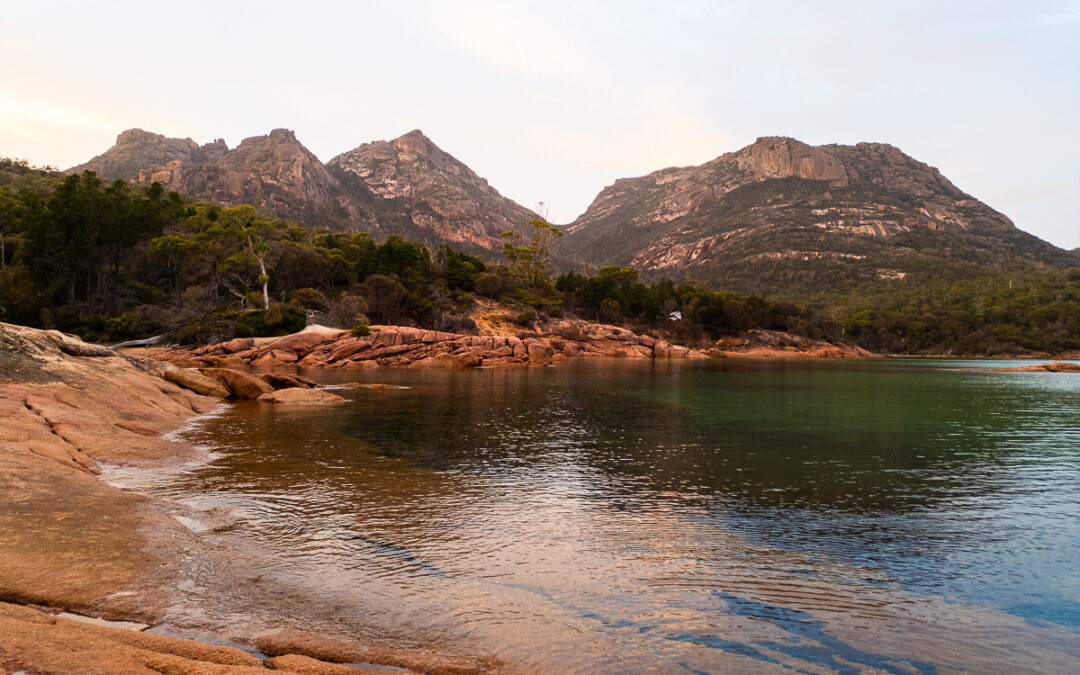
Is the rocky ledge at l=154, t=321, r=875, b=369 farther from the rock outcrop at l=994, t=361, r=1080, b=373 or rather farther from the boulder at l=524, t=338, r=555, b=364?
the rock outcrop at l=994, t=361, r=1080, b=373

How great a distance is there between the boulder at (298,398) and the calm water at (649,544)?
6.16 meters

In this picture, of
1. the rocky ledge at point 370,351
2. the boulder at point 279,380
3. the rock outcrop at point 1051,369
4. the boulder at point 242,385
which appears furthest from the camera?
the rock outcrop at point 1051,369

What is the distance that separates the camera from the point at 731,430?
22.8m

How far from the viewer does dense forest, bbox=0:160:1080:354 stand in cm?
6325

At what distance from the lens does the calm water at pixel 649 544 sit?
6285 millimetres

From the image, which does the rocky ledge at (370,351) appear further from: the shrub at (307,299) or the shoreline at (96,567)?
the shoreline at (96,567)

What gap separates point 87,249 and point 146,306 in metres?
9.12

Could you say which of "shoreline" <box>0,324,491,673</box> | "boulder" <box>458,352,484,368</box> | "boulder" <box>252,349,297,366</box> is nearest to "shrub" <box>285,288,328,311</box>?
"boulder" <box>252,349,297,366</box>

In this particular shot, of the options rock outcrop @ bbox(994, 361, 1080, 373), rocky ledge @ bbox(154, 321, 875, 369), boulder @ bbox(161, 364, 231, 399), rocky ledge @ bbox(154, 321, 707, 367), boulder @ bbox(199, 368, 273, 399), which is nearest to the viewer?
boulder @ bbox(161, 364, 231, 399)

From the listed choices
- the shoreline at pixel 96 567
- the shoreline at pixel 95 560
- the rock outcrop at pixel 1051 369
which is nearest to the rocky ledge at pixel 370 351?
the shoreline at pixel 95 560

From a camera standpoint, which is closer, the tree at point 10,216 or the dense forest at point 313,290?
the dense forest at point 313,290

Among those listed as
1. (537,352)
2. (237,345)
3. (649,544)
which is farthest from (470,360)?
(649,544)

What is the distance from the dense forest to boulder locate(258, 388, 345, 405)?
3866 cm

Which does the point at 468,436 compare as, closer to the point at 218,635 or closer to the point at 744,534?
the point at 744,534
